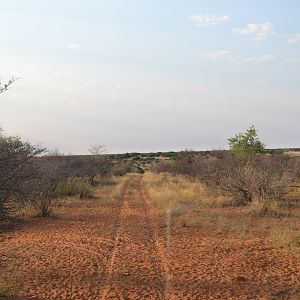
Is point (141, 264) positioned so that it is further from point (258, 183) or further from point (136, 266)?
point (258, 183)

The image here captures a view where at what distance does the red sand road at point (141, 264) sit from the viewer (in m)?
7.50

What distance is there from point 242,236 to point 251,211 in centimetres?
517

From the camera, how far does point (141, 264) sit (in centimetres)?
929

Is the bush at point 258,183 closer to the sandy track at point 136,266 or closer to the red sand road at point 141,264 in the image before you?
the red sand road at point 141,264

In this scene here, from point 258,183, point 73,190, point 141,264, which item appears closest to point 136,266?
point 141,264

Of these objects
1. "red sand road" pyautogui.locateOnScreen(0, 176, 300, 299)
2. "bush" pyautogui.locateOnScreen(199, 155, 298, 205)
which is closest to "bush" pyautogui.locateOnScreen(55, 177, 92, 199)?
"bush" pyautogui.locateOnScreen(199, 155, 298, 205)

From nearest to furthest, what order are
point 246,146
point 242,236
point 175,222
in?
point 242,236, point 175,222, point 246,146

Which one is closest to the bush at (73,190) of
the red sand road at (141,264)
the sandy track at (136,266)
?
the sandy track at (136,266)

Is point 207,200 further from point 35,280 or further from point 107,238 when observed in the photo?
point 35,280

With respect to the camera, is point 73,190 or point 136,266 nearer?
point 136,266

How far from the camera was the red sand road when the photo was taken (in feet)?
24.6

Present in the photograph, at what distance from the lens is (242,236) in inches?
480

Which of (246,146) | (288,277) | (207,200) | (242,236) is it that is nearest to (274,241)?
(242,236)

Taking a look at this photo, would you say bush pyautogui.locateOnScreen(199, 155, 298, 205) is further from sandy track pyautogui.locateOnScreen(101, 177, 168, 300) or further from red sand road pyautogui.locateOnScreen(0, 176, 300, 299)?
sandy track pyautogui.locateOnScreen(101, 177, 168, 300)
